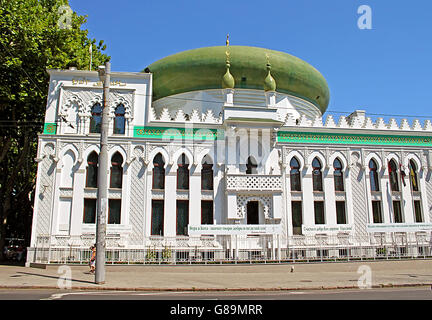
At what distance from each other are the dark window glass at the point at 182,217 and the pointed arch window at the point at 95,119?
6162 millimetres

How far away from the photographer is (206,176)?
21.7m

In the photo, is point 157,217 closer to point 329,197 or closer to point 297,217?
point 297,217

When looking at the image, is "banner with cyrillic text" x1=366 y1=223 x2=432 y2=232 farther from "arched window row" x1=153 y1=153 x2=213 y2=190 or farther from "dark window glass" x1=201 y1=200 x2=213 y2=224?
"arched window row" x1=153 y1=153 x2=213 y2=190

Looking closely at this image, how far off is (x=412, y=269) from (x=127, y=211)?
47.2ft

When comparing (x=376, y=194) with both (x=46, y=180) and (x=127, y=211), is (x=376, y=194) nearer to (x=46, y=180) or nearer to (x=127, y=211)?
(x=127, y=211)

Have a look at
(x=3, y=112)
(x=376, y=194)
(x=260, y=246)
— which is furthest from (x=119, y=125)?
(x=376, y=194)

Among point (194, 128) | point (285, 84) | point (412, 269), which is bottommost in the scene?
point (412, 269)

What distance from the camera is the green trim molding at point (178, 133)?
70.1ft

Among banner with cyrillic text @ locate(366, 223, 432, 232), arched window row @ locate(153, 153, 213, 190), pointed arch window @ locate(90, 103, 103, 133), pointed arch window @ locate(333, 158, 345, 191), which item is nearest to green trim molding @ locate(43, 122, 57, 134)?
pointed arch window @ locate(90, 103, 103, 133)

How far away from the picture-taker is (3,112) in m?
23.2

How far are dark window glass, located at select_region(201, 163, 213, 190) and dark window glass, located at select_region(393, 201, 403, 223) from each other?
11.3 meters

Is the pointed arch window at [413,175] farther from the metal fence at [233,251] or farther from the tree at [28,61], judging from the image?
the tree at [28,61]

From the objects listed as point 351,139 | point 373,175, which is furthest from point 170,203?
point 373,175

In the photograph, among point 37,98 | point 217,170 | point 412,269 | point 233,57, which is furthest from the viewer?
point 233,57
